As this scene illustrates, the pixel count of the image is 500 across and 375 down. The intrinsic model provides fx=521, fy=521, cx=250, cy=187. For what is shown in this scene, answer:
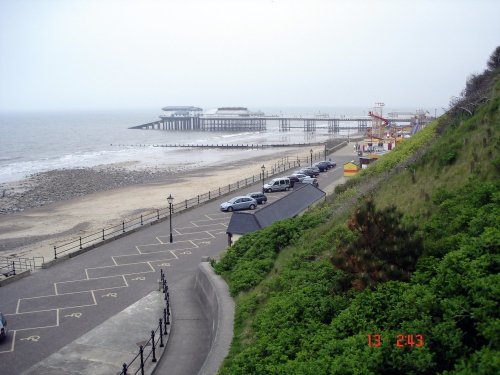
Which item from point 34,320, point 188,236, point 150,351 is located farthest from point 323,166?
point 150,351

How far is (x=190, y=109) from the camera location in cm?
18562

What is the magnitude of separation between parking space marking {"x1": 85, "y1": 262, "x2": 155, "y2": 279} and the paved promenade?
0.04 metres

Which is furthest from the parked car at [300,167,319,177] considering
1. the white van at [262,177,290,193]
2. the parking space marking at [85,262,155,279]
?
the parking space marking at [85,262,155,279]

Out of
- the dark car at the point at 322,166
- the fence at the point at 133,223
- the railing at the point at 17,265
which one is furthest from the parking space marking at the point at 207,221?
the dark car at the point at 322,166

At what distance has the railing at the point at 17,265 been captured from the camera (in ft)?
74.5

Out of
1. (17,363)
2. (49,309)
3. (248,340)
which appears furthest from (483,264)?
(49,309)

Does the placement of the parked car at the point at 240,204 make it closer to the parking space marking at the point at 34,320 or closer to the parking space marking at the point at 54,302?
the parking space marking at the point at 54,302

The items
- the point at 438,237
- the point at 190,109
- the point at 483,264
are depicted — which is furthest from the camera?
the point at 190,109

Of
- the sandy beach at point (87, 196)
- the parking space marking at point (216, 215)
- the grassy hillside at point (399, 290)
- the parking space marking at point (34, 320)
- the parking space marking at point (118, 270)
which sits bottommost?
the sandy beach at point (87, 196)

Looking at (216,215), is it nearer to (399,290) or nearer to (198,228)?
(198,228)

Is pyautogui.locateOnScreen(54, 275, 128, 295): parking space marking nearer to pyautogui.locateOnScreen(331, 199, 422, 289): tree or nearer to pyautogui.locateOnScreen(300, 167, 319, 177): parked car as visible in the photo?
pyautogui.locateOnScreen(331, 199, 422, 289): tree

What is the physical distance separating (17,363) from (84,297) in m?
5.09

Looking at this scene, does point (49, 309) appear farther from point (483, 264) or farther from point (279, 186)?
point (279, 186)

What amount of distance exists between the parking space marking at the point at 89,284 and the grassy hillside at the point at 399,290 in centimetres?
717
